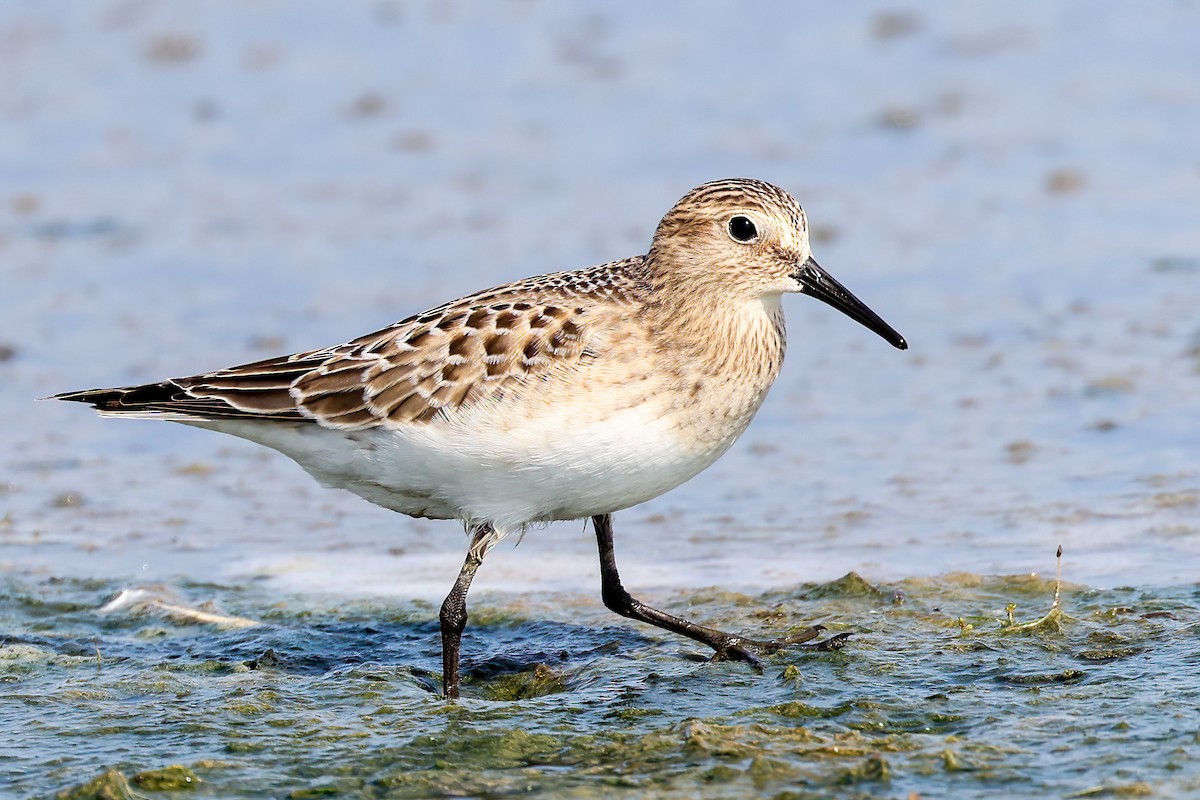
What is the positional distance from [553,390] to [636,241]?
6090 millimetres

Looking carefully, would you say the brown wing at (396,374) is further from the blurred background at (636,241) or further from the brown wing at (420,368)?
the blurred background at (636,241)

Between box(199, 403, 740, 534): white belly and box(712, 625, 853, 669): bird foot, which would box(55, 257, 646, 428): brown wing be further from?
box(712, 625, 853, 669): bird foot

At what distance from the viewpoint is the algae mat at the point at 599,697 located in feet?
17.6

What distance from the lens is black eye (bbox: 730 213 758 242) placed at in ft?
22.4

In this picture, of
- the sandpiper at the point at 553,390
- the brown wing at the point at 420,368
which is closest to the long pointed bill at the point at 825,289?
the sandpiper at the point at 553,390

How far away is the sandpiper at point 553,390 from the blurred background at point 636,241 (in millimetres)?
1482

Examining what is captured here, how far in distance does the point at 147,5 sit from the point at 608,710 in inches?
511

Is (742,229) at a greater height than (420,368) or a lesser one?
greater

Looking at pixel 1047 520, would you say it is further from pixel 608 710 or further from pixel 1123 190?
pixel 1123 190

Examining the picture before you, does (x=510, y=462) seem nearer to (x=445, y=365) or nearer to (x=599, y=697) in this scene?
(x=445, y=365)

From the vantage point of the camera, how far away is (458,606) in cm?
685

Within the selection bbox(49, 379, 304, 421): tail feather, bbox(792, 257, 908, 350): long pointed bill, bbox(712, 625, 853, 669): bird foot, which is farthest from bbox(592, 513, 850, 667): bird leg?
bbox(49, 379, 304, 421): tail feather

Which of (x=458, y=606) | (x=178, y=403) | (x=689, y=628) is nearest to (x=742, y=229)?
(x=689, y=628)

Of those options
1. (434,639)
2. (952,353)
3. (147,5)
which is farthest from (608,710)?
(147,5)
